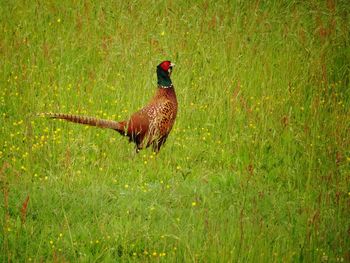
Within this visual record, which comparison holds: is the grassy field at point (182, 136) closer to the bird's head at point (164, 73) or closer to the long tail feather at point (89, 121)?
the long tail feather at point (89, 121)

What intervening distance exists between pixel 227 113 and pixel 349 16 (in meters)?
3.17

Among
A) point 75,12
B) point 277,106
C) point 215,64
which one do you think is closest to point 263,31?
point 215,64

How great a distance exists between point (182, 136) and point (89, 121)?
3.50 feet

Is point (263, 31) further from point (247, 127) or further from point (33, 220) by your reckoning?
point (33, 220)

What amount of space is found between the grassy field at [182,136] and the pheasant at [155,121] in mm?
127

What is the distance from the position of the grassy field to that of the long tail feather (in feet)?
0.59

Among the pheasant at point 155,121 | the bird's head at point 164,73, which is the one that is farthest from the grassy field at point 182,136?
the bird's head at point 164,73

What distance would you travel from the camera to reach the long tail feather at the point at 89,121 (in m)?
5.86

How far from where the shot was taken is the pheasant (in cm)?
621

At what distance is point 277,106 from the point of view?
271 inches

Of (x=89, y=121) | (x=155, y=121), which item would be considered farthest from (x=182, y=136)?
(x=89, y=121)

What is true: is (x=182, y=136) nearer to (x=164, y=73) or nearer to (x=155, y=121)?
(x=155, y=121)

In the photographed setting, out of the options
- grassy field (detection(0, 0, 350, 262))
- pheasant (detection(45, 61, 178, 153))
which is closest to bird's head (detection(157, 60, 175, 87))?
pheasant (detection(45, 61, 178, 153))

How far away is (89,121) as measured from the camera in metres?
5.97
